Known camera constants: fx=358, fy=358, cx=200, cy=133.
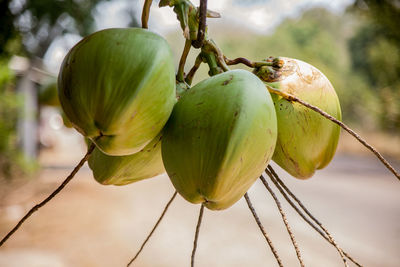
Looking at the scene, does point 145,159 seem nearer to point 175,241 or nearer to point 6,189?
point 175,241

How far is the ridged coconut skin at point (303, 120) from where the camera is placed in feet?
1.69

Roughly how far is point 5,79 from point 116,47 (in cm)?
299

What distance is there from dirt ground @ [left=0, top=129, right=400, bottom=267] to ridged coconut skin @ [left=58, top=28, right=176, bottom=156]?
2.34 m

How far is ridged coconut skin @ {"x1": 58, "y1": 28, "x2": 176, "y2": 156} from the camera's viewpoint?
0.39 meters

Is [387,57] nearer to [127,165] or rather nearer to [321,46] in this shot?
[127,165]

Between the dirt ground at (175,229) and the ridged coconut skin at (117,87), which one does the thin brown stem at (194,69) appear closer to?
the ridged coconut skin at (117,87)

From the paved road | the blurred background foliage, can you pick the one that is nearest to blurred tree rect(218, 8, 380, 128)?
the blurred background foliage

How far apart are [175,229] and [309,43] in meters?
18.8

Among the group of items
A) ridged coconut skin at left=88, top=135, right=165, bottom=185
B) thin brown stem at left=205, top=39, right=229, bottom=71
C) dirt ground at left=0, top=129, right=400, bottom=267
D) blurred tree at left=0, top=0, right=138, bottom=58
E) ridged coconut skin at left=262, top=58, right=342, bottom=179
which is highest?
thin brown stem at left=205, top=39, right=229, bottom=71

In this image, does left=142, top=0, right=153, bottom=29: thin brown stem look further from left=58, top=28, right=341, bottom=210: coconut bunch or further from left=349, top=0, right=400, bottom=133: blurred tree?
left=349, top=0, right=400, bottom=133: blurred tree

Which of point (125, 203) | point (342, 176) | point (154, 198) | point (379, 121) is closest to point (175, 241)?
point (125, 203)

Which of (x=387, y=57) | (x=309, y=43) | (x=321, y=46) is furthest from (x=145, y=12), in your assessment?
(x=309, y=43)

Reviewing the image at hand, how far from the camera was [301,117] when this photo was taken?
0.51 metres

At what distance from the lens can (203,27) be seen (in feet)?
1.44
